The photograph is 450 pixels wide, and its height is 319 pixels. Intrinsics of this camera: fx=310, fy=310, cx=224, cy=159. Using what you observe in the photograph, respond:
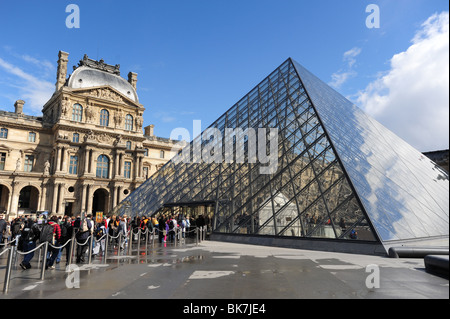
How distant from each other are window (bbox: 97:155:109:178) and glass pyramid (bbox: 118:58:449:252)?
26554mm

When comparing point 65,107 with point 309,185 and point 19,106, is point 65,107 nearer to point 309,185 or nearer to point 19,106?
point 19,106

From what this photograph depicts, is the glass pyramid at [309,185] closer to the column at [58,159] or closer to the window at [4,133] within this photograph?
the column at [58,159]

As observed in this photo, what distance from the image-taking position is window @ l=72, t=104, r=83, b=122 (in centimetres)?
4417

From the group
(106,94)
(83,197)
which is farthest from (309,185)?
(106,94)

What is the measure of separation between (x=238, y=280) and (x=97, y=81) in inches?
1961

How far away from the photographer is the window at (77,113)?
4417 centimetres

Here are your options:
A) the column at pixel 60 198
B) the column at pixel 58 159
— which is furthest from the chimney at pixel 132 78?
the column at pixel 60 198

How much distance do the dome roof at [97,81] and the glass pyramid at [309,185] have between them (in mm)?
33225

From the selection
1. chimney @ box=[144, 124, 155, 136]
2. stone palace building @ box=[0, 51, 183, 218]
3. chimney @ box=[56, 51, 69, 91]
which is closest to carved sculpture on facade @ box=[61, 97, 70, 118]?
stone palace building @ box=[0, 51, 183, 218]

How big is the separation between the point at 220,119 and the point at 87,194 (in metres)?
27.5

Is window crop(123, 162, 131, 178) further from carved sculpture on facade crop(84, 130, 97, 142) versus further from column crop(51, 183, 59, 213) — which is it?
column crop(51, 183, 59, 213)

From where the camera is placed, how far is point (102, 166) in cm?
4531

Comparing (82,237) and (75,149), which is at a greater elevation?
(75,149)
